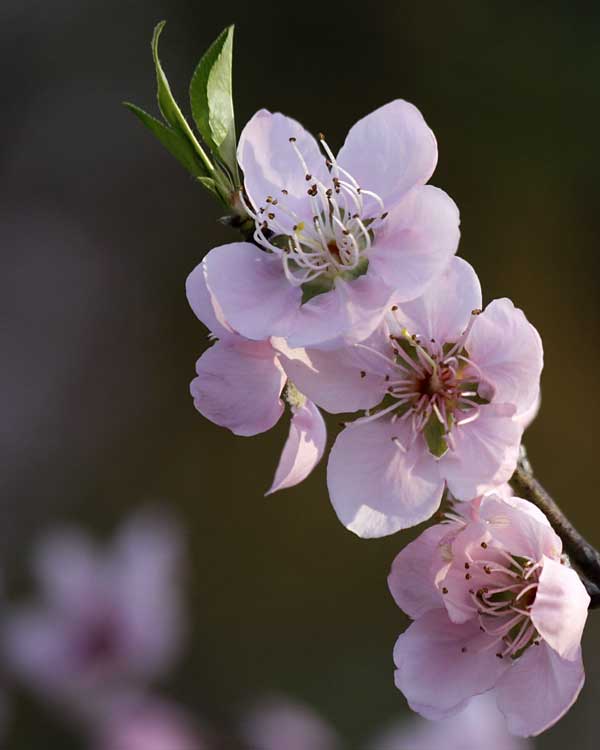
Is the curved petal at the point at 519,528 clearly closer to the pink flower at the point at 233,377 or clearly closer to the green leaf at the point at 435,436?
the green leaf at the point at 435,436

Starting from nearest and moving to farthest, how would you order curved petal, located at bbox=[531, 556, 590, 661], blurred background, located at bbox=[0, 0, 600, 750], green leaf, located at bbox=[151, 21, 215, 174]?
curved petal, located at bbox=[531, 556, 590, 661] < green leaf, located at bbox=[151, 21, 215, 174] < blurred background, located at bbox=[0, 0, 600, 750]

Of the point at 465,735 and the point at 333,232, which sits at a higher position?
the point at 333,232

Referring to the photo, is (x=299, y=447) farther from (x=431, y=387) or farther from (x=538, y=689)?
(x=538, y=689)

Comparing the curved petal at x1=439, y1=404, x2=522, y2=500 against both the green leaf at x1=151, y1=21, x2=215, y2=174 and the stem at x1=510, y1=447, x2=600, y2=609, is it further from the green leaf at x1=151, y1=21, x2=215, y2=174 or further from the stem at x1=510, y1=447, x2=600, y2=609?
the green leaf at x1=151, y1=21, x2=215, y2=174

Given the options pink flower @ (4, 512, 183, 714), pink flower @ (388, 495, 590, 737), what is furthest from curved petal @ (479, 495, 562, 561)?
pink flower @ (4, 512, 183, 714)

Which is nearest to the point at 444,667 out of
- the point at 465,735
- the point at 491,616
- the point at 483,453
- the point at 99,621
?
the point at 491,616

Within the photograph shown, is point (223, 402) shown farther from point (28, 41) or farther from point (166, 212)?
point (28, 41)

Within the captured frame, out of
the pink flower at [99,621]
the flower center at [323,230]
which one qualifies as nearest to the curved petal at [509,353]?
the flower center at [323,230]
